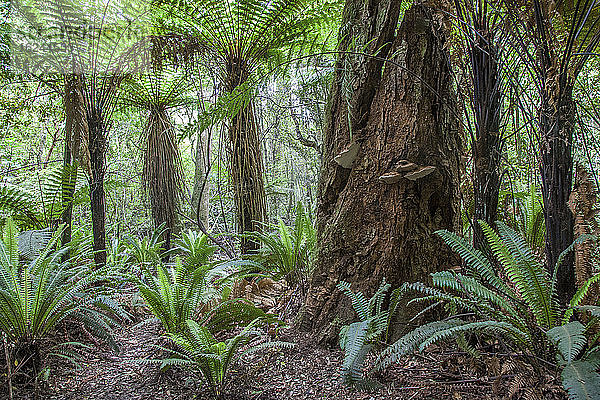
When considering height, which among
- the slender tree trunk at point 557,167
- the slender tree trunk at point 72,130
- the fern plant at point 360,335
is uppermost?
the slender tree trunk at point 72,130

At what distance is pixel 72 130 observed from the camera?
3.16m

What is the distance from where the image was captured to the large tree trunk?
6.03 ft

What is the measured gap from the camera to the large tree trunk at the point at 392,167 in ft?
6.03

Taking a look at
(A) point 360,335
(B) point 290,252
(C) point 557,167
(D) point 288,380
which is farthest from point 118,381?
(C) point 557,167

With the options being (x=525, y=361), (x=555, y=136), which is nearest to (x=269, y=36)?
(x=555, y=136)

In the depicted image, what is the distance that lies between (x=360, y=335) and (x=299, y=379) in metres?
0.45

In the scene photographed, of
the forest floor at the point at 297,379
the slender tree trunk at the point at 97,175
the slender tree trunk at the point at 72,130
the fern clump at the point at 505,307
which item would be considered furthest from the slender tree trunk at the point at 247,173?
the fern clump at the point at 505,307

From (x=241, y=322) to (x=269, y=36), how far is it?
2.51m

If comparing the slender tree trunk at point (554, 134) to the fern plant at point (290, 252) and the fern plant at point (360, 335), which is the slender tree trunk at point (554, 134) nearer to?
the fern plant at point (360, 335)

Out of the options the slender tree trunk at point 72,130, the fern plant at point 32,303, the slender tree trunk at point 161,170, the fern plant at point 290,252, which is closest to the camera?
the fern plant at point 32,303

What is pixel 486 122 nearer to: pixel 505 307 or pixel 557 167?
pixel 557 167

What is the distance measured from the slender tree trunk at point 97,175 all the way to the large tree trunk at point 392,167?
6.25 ft

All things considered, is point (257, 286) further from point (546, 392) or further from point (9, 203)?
point (9, 203)

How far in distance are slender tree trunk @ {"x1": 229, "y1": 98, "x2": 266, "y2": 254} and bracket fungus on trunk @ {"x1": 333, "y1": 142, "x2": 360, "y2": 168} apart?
5.75ft
